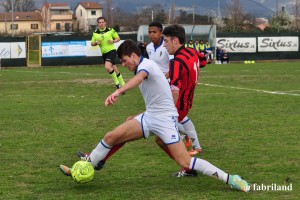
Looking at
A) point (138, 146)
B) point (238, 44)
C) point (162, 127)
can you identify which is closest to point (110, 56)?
point (138, 146)

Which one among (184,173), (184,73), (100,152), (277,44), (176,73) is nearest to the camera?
(100,152)

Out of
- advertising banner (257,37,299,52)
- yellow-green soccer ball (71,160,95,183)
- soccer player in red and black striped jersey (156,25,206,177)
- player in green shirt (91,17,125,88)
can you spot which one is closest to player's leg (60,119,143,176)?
yellow-green soccer ball (71,160,95,183)

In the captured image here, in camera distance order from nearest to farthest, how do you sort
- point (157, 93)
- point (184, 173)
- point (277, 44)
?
1. point (157, 93)
2. point (184, 173)
3. point (277, 44)

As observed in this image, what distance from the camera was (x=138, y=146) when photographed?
11.4 metres

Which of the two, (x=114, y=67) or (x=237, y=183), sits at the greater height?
(x=114, y=67)

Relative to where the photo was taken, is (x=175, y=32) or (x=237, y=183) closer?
(x=237, y=183)

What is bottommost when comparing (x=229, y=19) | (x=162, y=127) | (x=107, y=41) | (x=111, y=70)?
(x=162, y=127)

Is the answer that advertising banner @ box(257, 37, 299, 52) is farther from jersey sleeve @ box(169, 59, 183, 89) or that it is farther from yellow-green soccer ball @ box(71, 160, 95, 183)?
yellow-green soccer ball @ box(71, 160, 95, 183)

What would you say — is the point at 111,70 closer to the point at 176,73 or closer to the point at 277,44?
the point at 176,73

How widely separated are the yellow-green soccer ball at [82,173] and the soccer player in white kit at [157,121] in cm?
48

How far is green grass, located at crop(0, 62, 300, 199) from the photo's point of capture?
8281 millimetres

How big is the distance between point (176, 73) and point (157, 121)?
1.20 m

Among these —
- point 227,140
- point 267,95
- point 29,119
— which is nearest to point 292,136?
point 227,140

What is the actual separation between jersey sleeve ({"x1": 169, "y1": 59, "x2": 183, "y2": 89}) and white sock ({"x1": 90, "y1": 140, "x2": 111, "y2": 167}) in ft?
4.18
